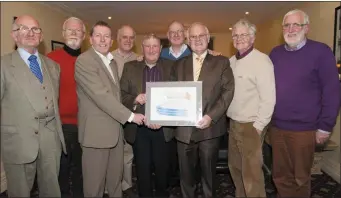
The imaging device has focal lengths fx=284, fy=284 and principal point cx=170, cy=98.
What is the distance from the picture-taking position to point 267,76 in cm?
227

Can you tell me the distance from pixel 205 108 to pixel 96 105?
87 cm

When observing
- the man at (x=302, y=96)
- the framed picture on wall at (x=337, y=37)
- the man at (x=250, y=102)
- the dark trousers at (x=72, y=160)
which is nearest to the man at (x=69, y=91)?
the dark trousers at (x=72, y=160)

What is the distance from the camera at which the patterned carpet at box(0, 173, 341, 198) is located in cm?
307

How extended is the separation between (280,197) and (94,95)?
6.18 ft

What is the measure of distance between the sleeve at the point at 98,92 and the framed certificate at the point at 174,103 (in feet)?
0.73

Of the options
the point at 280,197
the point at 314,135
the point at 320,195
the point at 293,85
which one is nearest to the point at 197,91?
the point at 293,85

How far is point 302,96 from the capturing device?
229 cm

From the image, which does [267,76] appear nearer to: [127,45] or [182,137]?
[182,137]

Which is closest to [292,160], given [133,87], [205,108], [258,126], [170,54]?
[258,126]

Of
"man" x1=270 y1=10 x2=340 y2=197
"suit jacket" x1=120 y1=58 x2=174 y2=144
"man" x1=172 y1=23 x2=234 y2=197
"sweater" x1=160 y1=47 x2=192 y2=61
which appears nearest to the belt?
"suit jacket" x1=120 y1=58 x2=174 y2=144

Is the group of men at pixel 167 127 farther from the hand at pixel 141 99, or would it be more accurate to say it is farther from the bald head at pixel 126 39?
the bald head at pixel 126 39

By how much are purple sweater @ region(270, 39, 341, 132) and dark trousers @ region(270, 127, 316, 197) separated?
82mm

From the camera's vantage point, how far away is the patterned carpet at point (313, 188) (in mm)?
3070

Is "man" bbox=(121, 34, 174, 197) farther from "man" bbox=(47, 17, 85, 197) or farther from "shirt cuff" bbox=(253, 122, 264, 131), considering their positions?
"shirt cuff" bbox=(253, 122, 264, 131)
